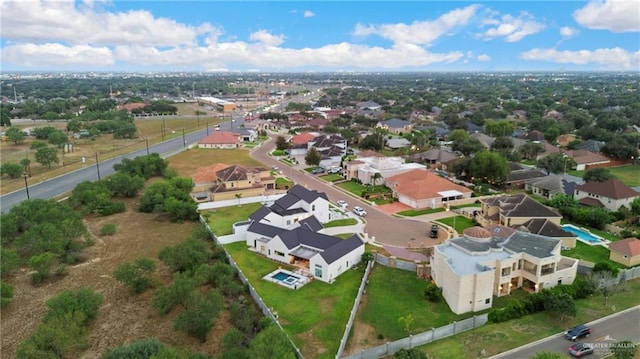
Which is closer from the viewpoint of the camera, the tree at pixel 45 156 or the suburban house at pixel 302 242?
the suburban house at pixel 302 242

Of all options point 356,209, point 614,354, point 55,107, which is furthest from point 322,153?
point 55,107

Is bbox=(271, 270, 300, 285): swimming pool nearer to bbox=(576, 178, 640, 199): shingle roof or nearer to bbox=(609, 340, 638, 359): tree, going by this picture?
bbox=(609, 340, 638, 359): tree

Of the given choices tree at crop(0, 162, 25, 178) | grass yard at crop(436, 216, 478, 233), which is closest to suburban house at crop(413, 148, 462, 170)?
grass yard at crop(436, 216, 478, 233)

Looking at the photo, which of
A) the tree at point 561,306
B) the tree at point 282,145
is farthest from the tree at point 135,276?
the tree at point 282,145

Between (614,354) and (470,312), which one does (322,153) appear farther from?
(614,354)

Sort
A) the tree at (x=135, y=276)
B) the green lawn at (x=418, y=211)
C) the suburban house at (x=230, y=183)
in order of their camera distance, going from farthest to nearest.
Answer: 1. the suburban house at (x=230, y=183)
2. the green lawn at (x=418, y=211)
3. the tree at (x=135, y=276)

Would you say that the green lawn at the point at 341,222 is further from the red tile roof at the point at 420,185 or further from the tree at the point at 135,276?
the tree at the point at 135,276
